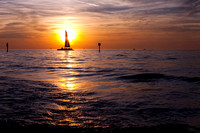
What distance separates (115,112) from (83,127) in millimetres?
1724

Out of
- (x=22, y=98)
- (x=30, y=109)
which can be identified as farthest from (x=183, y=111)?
(x=22, y=98)

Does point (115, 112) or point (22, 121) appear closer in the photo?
point (22, 121)

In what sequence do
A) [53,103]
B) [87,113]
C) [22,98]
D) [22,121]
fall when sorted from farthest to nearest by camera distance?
[22,98], [53,103], [87,113], [22,121]

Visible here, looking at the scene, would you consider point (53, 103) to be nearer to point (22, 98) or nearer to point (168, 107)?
point (22, 98)

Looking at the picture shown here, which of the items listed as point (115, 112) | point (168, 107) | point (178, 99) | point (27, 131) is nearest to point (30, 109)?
point (27, 131)

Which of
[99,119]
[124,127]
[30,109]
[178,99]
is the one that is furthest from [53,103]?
[178,99]

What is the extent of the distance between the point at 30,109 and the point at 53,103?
1140 millimetres

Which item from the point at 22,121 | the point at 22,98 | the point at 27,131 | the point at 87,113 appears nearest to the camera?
the point at 27,131

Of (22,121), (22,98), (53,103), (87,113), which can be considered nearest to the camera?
(22,121)

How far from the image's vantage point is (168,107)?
720 cm

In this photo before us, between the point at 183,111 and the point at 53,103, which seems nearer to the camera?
the point at 183,111

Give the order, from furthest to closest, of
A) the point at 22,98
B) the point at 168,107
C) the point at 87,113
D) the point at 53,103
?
the point at 22,98 → the point at 53,103 → the point at 168,107 → the point at 87,113

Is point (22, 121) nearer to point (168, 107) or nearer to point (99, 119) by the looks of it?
point (99, 119)

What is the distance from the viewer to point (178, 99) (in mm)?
8594
